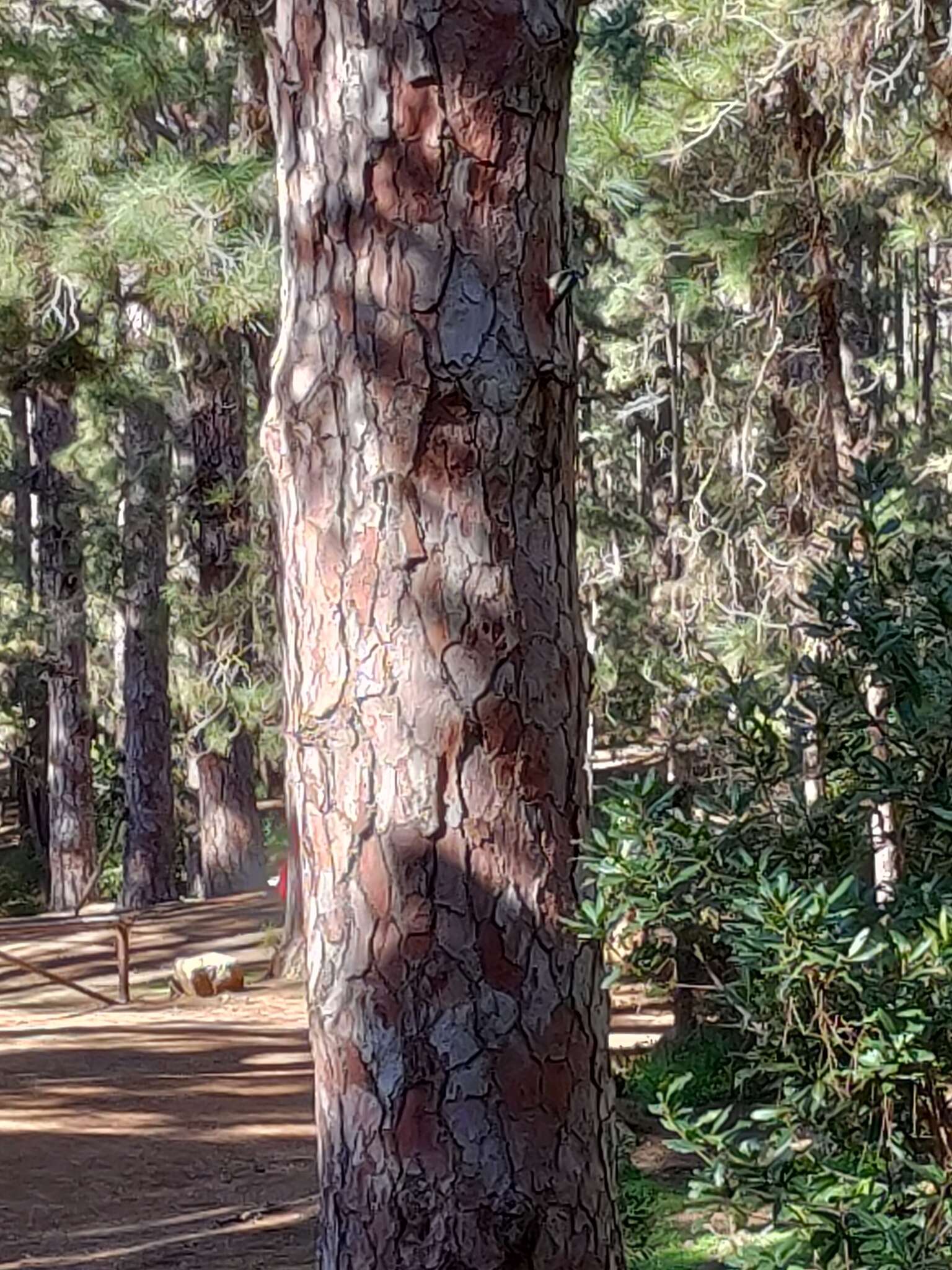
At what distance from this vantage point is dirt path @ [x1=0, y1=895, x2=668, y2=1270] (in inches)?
313

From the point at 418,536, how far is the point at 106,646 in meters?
28.2

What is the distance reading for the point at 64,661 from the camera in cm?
2264

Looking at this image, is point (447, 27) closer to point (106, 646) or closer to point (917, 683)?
point (917, 683)

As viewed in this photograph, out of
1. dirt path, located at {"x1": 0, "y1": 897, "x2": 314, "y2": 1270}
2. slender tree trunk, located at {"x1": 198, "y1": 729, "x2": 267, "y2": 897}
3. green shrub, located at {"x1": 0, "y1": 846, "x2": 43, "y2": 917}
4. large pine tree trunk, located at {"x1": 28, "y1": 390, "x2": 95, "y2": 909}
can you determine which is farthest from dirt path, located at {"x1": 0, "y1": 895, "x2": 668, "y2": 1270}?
green shrub, located at {"x1": 0, "y1": 846, "x2": 43, "y2": 917}

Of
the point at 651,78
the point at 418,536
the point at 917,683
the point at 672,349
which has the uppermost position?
the point at 651,78

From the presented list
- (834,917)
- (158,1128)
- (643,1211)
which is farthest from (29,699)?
(834,917)

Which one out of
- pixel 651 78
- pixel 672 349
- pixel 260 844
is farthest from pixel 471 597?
pixel 260 844

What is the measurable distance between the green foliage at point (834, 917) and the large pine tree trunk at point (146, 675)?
1563cm

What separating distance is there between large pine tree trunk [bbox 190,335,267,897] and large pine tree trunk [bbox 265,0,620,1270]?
903 centimetres

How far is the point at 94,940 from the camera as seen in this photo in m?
17.6

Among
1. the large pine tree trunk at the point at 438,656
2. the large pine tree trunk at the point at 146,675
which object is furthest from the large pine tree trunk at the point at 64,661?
the large pine tree trunk at the point at 438,656

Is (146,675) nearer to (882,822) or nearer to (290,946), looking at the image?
(290,946)

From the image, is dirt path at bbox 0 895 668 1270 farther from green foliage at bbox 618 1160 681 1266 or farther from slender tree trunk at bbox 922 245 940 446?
slender tree trunk at bbox 922 245 940 446

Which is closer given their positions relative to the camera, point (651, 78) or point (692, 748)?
point (651, 78)
